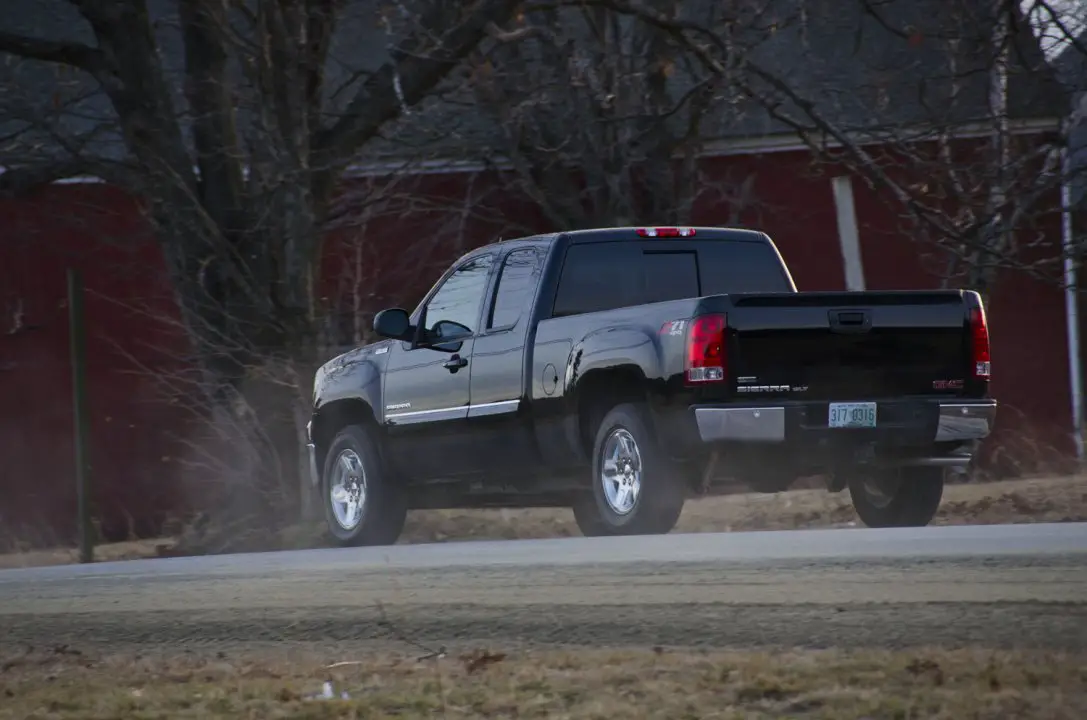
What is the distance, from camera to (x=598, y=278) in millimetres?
12578

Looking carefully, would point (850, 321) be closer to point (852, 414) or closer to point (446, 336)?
point (852, 414)

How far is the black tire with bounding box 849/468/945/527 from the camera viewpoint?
1216cm

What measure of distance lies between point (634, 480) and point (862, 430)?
56.1 inches

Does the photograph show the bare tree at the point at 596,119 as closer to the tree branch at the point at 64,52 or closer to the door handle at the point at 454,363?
the tree branch at the point at 64,52

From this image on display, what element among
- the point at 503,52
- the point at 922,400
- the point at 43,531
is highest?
the point at 503,52

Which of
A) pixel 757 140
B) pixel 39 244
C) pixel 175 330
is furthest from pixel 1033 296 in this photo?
pixel 39 244

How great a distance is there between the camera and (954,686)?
6.64m

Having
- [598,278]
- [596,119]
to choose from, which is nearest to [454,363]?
[598,278]

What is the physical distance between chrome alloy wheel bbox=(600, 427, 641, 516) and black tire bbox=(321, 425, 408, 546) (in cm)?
274

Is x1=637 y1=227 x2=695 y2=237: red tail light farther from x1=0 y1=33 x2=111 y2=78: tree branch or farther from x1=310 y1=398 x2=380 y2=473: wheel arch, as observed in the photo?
x1=0 y1=33 x2=111 y2=78: tree branch

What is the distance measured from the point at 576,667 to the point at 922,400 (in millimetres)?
4618

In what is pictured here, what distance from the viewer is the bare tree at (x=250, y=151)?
18109mm

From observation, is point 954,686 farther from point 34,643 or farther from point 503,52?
point 503,52

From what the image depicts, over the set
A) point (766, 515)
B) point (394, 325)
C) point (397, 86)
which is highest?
point (397, 86)
